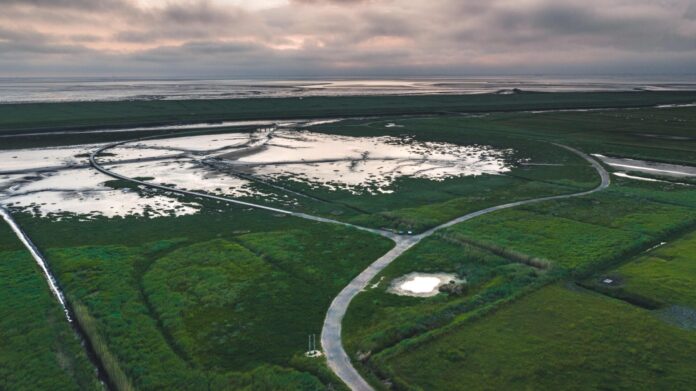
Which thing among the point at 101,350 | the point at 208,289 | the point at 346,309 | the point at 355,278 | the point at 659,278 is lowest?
the point at 101,350

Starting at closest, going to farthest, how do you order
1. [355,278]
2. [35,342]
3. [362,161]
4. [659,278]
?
[35,342], [659,278], [355,278], [362,161]

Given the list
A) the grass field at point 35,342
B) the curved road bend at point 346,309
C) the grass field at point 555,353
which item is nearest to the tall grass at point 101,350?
the grass field at point 35,342

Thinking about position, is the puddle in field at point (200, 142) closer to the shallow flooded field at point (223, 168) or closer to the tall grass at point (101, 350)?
the shallow flooded field at point (223, 168)

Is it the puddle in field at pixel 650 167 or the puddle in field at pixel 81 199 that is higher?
the puddle in field at pixel 650 167

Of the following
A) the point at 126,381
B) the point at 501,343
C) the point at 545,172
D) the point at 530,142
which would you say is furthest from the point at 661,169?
the point at 126,381

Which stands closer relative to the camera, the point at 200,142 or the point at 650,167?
the point at 650,167

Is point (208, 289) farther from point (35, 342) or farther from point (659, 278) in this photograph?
point (659, 278)

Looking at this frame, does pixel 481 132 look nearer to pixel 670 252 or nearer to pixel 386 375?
pixel 670 252

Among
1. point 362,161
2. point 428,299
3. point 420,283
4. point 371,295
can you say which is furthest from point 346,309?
point 362,161
